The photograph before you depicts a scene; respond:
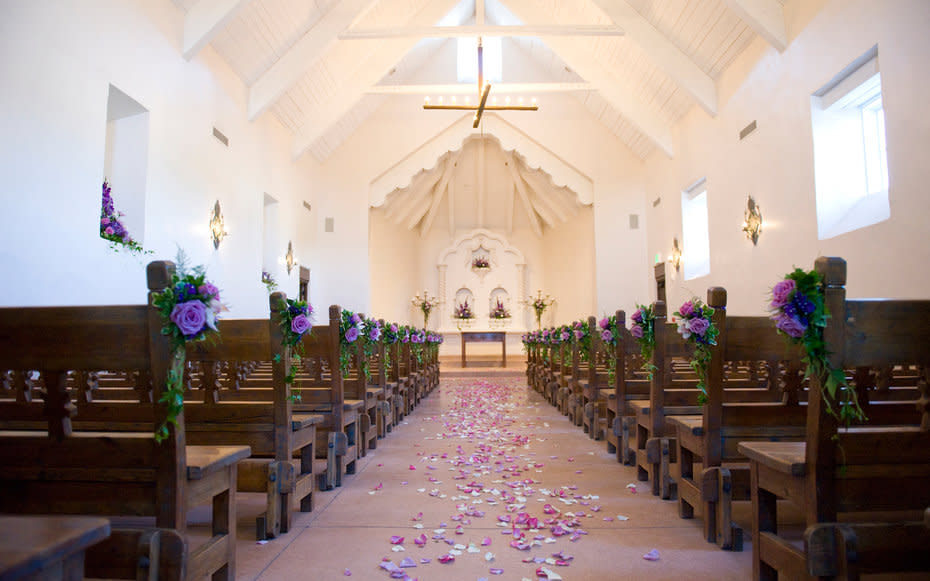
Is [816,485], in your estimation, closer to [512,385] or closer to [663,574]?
[663,574]

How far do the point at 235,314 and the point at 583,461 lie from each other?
218 inches

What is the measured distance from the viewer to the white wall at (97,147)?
417cm

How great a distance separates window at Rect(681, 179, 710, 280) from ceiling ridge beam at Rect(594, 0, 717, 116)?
1.83m

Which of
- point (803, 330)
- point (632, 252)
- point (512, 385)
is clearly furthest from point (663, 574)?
point (632, 252)

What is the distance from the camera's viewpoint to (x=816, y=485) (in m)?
1.47

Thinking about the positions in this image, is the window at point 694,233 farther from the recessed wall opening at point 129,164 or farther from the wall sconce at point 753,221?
the recessed wall opening at point 129,164

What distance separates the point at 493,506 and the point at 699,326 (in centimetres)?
132

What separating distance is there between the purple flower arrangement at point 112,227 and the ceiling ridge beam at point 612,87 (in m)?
7.24

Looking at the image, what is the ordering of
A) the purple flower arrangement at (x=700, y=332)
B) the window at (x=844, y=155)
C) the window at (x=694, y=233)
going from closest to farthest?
the purple flower arrangement at (x=700, y=332), the window at (x=844, y=155), the window at (x=694, y=233)

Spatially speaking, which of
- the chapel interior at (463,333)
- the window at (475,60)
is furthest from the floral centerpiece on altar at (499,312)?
the window at (475,60)

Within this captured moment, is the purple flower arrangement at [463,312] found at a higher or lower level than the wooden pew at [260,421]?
higher

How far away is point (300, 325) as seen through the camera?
7.98ft

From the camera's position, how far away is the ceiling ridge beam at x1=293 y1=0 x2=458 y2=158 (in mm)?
9875

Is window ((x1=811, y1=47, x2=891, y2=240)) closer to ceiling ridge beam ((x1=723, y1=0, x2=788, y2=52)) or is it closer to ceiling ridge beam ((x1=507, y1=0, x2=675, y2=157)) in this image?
ceiling ridge beam ((x1=723, y1=0, x2=788, y2=52))
